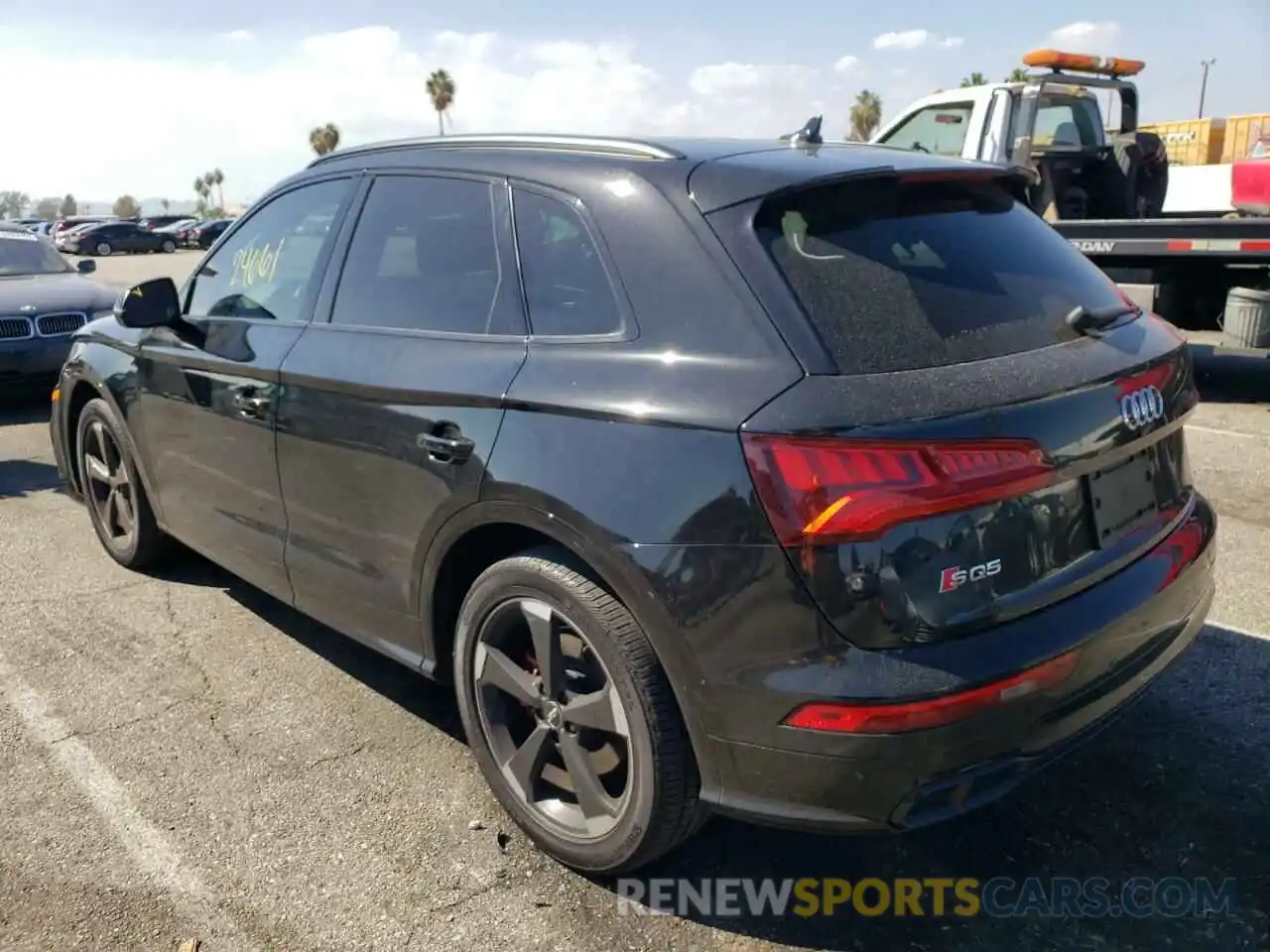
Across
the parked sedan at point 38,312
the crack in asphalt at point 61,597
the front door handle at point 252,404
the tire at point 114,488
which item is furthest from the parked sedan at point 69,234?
the front door handle at point 252,404

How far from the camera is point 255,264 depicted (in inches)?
154

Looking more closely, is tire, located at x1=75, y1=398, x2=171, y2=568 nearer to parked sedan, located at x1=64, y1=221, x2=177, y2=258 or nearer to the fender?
the fender

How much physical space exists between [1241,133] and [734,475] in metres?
26.4

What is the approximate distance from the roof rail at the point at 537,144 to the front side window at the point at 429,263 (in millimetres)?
134

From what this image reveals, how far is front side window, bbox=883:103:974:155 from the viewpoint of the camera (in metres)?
8.84

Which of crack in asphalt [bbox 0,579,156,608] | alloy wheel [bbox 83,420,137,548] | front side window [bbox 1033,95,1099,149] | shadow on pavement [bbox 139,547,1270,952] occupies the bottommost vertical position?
shadow on pavement [bbox 139,547,1270,952]

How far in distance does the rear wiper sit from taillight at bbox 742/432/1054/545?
2.15ft

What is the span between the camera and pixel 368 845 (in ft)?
9.41

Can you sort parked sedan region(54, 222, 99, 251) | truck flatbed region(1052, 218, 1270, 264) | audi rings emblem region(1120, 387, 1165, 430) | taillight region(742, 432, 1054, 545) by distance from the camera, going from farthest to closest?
parked sedan region(54, 222, 99, 251) → truck flatbed region(1052, 218, 1270, 264) → audi rings emblem region(1120, 387, 1165, 430) → taillight region(742, 432, 1054, 545)

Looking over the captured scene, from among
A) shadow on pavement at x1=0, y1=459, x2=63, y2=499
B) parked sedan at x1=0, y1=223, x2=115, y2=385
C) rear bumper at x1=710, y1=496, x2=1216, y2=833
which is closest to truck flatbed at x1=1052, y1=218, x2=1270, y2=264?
rear bumper at x1=710, y1=496, x2=1216, y2=833

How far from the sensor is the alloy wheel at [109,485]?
15.5 ft

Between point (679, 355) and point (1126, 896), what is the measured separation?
1710mm

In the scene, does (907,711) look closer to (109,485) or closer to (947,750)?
(947,750)

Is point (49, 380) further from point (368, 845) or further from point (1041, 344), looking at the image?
point (1041, 344)
